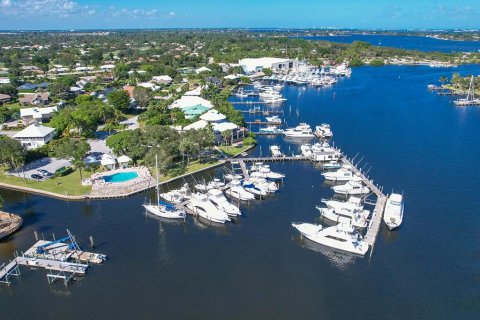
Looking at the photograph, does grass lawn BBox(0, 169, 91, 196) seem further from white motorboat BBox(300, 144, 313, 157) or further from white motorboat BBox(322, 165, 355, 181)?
white motorboat BBox(300, 144, 313, 157)

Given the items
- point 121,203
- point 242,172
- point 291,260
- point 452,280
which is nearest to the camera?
point 452,280

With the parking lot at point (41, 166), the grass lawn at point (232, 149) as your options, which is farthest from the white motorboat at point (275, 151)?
the parking lot at point (41, 166)

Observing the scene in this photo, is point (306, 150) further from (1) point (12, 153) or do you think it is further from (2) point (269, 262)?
(1) point (12, 153)

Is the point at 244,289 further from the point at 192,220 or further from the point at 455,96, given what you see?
the point at 455,96

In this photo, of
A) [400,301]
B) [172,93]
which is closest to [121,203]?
[400,301]

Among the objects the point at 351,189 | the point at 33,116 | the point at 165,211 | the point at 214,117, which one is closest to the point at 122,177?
the point at 165,211

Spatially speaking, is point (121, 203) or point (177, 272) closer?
point (177, 272)

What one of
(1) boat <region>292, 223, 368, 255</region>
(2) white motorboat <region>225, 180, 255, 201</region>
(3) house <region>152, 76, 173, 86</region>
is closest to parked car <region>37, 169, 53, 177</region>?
(2) white motorboat <region>225, 180, 255, 201</region>
